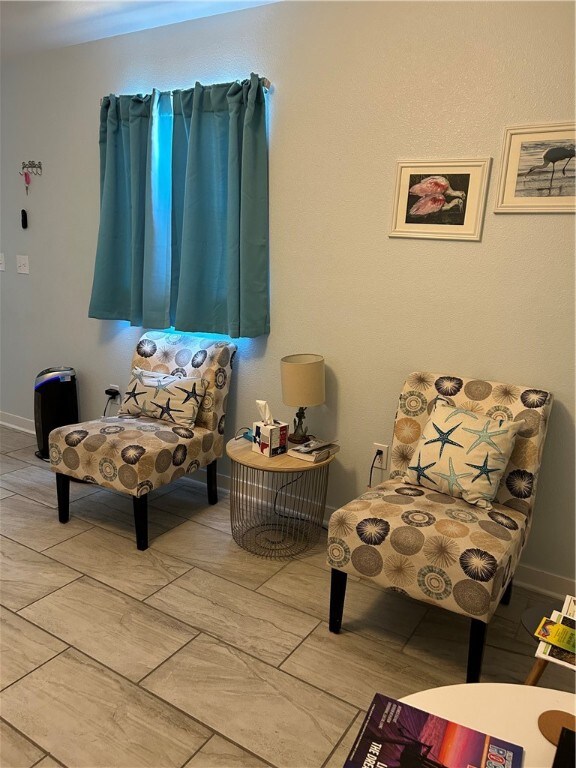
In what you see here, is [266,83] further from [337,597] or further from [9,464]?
[9,464]

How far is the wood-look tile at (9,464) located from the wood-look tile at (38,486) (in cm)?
5

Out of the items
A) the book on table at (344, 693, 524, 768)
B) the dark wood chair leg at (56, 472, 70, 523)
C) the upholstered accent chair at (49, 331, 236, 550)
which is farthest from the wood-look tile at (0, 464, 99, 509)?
the book on table at (344, 693, 524, 768)

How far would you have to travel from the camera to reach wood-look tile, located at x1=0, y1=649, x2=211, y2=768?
1569 millimetres

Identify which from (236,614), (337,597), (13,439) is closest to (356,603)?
(337,597)

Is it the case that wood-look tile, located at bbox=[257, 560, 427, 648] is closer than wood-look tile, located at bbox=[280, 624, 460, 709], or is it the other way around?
wood-look tile, located at bbox=[280, 624, 460, 709]

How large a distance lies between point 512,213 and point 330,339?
38.4 inches

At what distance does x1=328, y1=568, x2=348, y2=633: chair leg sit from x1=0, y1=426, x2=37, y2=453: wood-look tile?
106 inches

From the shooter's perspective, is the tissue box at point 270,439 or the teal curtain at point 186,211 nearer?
the tissue box at point 270,439

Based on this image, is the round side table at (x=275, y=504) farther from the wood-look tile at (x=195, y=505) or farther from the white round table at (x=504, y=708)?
the white round table at (x=504, y=708)

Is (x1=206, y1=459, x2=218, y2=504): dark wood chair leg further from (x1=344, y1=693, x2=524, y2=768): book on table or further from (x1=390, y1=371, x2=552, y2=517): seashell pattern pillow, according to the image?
(x1=344, y1=693, x2=524, y2=768): book on table

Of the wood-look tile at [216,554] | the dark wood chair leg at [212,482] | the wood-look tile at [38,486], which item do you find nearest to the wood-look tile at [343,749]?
the wood-look tile at [216,554]

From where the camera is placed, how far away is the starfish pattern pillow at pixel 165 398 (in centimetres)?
288

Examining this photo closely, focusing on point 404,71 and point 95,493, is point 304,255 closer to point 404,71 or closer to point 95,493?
point 404,71

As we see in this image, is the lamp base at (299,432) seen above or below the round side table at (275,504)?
above
